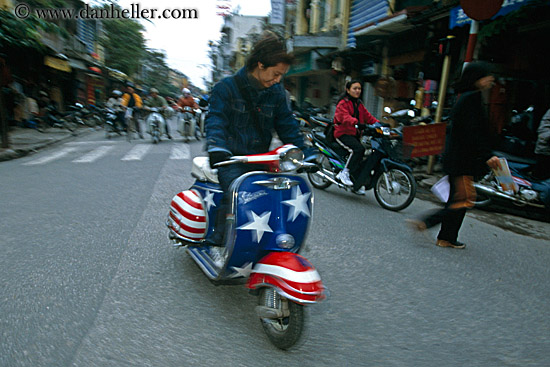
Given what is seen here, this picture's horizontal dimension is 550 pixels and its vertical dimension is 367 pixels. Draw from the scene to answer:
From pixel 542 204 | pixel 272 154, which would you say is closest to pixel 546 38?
pixel 542 204

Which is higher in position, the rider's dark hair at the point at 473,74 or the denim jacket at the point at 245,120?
the rider's dark hair at the point at 473,74

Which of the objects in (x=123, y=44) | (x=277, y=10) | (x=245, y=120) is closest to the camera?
(x=245, y=120)

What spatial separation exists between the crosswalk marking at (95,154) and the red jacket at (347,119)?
5.70 metres

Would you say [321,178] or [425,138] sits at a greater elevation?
[425,138]

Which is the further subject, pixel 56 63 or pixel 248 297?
pixel 56 63

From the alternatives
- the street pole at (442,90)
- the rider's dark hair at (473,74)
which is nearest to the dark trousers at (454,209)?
the rider's dark hair at (473,74)

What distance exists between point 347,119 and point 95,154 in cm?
683

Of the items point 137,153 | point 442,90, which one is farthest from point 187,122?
point 442,90

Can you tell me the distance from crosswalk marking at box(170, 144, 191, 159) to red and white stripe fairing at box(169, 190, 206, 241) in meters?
6.50

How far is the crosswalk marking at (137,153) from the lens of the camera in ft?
30.1

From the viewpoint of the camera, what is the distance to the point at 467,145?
12.1 ft

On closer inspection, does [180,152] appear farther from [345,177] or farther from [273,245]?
[273,245]

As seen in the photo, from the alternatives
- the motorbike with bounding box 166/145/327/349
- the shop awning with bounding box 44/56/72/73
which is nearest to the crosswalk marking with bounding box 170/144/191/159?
the motorbike with bounding box 166/145/327/349

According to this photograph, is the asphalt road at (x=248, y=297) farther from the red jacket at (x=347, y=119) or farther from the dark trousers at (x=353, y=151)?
the red jacket at (x=347, y=119)
